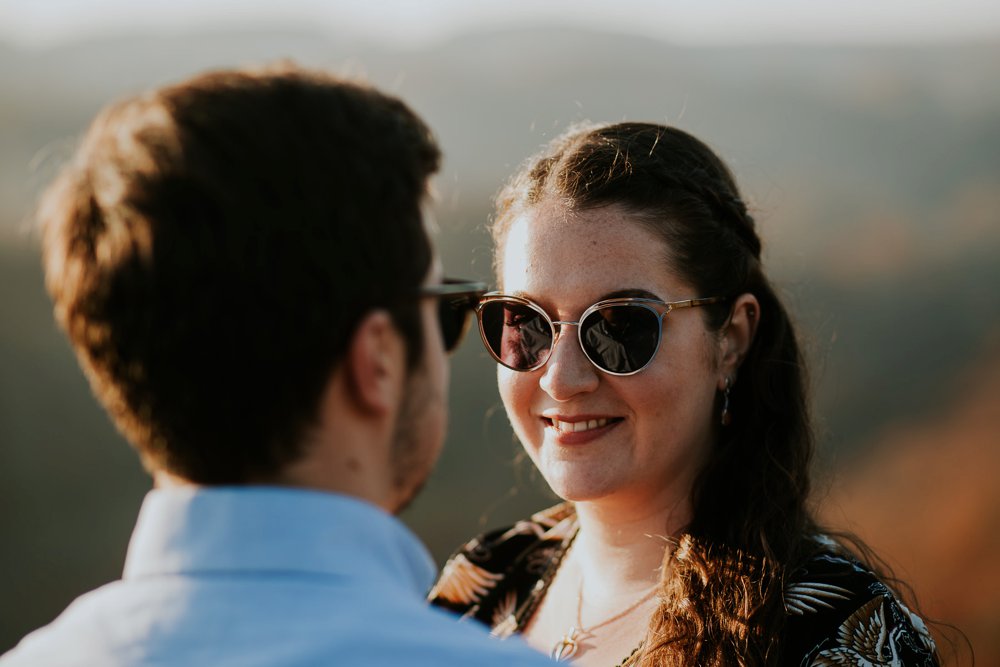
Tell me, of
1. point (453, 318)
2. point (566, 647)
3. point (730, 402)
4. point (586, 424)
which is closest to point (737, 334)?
point (730, 402)

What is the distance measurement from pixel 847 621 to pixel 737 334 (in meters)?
0.76

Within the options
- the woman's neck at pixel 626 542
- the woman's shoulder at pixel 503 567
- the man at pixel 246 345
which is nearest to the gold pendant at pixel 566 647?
the woman's neck at pixel 626 542

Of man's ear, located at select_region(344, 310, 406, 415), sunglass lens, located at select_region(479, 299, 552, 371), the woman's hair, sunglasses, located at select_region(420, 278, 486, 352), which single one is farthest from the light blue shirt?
sunglass lens, located at select_region(479, 299, 552, 371)

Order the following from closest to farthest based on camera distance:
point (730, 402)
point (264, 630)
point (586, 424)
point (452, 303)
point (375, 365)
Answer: point (264, 630) < point (375, 365) < point (452, 303) < point (586, 424) < point (730, 402)

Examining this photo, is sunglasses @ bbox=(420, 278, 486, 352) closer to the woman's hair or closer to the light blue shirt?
the light blue shirt

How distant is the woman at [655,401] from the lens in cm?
233

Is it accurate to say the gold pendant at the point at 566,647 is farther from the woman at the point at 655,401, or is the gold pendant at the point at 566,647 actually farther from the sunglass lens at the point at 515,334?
the sunglass lens at the point at 515,334

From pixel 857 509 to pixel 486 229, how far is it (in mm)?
5375

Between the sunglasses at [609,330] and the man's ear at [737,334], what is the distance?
7 cm

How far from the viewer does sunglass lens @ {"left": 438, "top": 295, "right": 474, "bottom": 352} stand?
1583mm

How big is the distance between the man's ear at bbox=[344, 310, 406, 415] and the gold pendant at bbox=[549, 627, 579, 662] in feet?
4.33

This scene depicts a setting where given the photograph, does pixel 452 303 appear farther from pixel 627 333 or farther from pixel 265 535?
pixel 627 333

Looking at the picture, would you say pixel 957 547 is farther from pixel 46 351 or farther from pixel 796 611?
pixel 46 351

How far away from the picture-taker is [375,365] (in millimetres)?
1375
